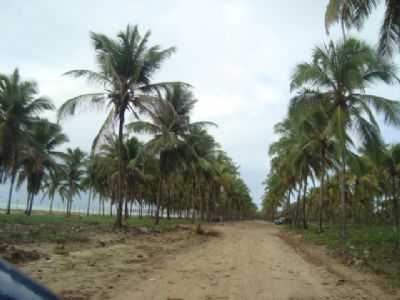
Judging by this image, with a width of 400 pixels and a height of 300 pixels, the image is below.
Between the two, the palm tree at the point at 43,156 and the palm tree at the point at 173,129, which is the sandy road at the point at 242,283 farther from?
the palm tree at the point at 43,156

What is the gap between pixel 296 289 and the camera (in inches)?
255

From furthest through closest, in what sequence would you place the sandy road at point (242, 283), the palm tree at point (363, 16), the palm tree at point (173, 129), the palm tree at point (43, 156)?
the palm tree at point (43, 156) → the palm tree at point (173, 129) → the palm tree at point (363, 16) → the sandy road at point (242, 283)

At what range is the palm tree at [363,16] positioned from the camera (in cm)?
1020

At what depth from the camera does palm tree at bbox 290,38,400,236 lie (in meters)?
15.9

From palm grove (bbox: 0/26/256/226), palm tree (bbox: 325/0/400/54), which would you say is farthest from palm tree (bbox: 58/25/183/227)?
palm tree (bbox: 325/0/400/54)

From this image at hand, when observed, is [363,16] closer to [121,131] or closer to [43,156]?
[121,131]

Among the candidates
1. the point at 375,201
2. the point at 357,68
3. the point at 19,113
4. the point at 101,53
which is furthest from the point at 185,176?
the point at 375,201

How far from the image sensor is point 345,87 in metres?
17.5

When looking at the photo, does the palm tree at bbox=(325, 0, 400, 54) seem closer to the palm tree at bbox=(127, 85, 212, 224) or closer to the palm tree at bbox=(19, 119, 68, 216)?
the palm tree at bbox=(127, 85, 212, 224)

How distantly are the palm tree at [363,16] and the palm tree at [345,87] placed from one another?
465 cm

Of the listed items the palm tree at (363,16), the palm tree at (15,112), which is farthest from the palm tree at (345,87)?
the palm tree at (15,112)

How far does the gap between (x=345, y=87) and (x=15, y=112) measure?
22.4m

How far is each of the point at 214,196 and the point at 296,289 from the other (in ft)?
150

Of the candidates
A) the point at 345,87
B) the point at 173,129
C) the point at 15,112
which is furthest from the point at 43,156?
the point at 345,87
